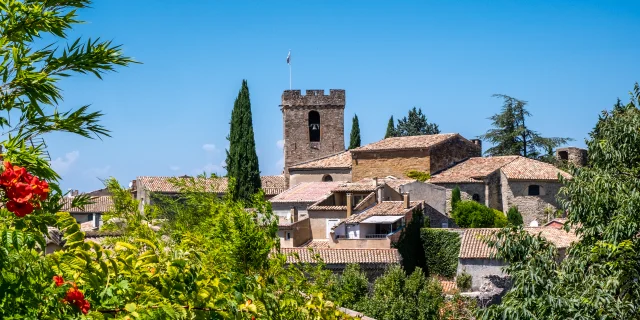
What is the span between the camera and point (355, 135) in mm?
72062

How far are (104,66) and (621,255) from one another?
9300 millimetres

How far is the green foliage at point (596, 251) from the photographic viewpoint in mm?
11984

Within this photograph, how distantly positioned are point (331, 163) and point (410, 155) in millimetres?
6664

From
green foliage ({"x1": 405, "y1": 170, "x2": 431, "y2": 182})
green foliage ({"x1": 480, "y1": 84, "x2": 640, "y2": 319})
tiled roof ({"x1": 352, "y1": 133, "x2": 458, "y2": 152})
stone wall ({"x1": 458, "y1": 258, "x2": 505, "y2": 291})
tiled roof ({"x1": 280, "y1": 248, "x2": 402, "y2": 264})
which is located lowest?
stone wall ({"x1": 458, "y1": 258, "x2": 505, "y2": 291})

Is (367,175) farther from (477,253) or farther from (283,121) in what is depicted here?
(477,253)

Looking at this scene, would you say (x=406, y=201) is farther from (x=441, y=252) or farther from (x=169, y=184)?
(x=169, y=184)

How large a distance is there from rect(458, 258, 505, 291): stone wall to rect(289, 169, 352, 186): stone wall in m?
20.5

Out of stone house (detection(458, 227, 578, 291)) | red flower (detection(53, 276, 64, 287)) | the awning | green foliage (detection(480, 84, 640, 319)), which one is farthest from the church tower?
red flower (detection(53, 276, 64, 287))

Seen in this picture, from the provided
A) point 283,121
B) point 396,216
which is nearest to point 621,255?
point 396,216

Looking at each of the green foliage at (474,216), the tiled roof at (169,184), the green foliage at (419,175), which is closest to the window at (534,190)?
the green foliage at (474,216)

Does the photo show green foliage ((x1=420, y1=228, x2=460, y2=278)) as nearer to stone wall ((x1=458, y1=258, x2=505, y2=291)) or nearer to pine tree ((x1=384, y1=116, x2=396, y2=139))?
stone wall ((x1=458, y1=258, x2=505, y2=291))

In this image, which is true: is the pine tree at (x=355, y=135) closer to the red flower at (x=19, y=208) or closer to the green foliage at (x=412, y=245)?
the green foliage at (x=412, y=245)

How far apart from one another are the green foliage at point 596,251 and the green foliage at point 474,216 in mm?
34613

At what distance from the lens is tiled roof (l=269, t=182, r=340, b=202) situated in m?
51.8
